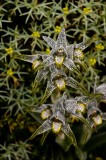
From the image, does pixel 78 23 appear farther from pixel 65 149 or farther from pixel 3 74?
pixel 65 149

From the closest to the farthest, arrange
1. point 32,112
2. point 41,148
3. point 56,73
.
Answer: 1. point 56,73
2. point 32,112
3. point 41,148

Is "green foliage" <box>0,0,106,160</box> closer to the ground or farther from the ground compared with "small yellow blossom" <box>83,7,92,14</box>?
closer to the ground

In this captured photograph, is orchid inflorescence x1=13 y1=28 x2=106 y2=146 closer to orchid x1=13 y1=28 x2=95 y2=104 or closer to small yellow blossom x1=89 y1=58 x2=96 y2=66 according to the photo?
orchid x1=13 y1=28 x2=95 y2=104

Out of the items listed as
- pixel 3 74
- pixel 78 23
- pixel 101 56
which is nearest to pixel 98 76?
pixel 101 56

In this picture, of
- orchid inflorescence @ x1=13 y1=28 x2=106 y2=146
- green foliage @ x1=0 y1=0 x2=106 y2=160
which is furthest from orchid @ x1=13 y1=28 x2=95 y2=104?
green foliage @ x1=0 y1=0 x2=106 y2=160

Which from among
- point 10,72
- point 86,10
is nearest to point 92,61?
point 86,10

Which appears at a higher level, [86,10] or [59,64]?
[86,10]

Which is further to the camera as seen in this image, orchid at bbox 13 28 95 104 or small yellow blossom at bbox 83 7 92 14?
small yellow blossom at bbox 83 7 92 14

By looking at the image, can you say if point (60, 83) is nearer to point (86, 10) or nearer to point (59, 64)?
point (59, 64)
